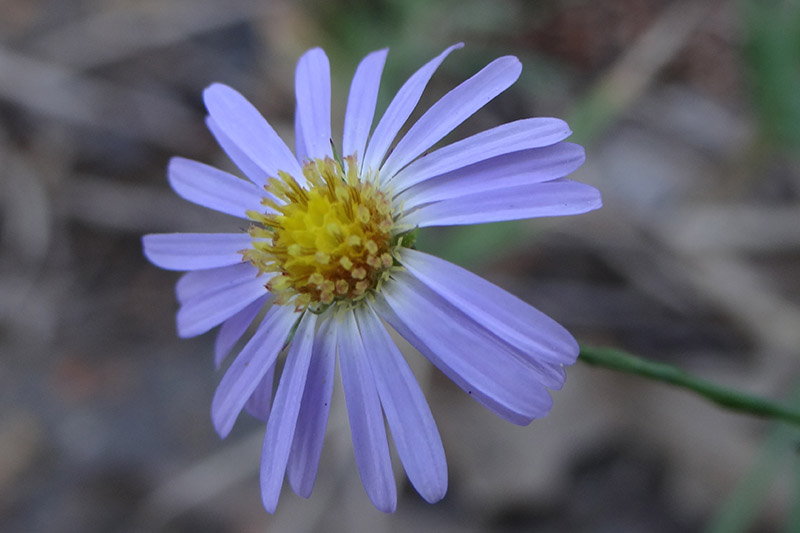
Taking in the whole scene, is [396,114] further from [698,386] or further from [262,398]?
[698,386]

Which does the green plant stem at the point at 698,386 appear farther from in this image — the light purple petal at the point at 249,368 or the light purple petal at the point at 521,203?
the light purple petal at the point at 249,368

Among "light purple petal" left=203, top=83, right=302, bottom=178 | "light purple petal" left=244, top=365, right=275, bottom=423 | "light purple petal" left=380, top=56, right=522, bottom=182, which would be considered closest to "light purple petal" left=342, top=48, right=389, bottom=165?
"light purple petal" left=380, top=56, right=522, bottom=182

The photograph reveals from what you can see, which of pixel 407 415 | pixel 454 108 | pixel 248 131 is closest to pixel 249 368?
pixel 407 415

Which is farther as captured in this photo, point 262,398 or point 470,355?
point 262,398

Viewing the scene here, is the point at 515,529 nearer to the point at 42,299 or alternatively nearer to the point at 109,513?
the point at 109,513

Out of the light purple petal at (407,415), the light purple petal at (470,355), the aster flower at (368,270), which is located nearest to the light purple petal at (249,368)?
the aster flower at (368,270)
